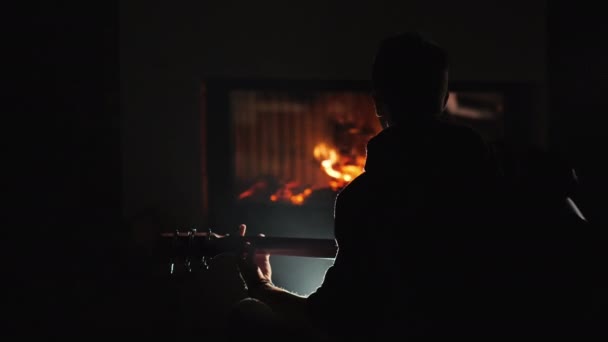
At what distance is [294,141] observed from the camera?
7.39 feet

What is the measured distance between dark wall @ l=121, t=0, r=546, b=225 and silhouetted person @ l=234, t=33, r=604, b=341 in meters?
1.25

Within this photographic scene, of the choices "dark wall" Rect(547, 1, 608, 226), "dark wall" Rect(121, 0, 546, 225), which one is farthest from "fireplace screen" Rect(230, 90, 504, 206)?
"dark wall" Rect(547, 1, 608, 226)

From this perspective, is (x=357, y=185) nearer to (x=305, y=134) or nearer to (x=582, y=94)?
(x=305, y=134)

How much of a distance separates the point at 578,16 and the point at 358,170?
1.01 m

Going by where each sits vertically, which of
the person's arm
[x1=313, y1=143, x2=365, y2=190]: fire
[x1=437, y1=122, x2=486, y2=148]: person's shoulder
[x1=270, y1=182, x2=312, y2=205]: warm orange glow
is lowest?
the person's arm

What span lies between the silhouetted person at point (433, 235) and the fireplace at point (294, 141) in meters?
1.25

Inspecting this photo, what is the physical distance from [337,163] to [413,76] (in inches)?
50.6

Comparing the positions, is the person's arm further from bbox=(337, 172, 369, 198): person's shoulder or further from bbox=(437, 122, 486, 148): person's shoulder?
bbox=(437, 122, 486, 148): person's shoulder

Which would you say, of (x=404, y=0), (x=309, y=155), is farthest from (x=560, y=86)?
(x=309, y=155)

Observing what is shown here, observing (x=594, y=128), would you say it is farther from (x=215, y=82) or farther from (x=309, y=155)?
(x=215, y=82)

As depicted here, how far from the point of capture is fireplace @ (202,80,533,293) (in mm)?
2240

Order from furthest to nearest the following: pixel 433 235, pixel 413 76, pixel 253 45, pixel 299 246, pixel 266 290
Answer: pixel 253 45
pixel 299 246
pixel 266 290
pixel 413 76
pixel 433 235

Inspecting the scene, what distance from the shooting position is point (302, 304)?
1.20m

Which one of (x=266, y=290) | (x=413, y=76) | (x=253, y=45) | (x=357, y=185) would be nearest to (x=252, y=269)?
(x=266, y=290)
